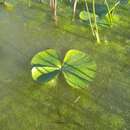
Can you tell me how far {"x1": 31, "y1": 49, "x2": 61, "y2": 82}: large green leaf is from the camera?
4.84ft

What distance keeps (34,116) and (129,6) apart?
3.53 ft

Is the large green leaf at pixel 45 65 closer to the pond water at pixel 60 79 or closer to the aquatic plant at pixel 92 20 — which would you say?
the pond water at pixel 60 79

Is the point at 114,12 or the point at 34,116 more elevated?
the point at 114,12

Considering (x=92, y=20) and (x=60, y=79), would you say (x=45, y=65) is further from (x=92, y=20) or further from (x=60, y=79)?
(x=92, y=20)

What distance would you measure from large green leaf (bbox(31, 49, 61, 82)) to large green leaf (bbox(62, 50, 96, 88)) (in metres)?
0.04

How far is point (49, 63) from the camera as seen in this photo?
1.55m

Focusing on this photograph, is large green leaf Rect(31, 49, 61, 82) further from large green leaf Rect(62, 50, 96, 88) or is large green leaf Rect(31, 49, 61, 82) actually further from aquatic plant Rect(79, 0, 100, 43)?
aquatic plant Rect(79, 0, 100, 43)

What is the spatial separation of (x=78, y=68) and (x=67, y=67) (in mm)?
51

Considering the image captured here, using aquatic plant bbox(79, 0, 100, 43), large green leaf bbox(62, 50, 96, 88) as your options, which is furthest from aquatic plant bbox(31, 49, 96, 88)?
aquatic plant bbox(79, 0, 100, 43)

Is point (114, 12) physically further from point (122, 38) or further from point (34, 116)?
point (34, 116)

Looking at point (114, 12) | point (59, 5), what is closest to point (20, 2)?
point (59, 5)

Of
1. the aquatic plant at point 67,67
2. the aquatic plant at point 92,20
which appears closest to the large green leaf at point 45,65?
the aquatic plant at point 67,67

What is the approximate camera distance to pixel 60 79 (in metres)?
1.50

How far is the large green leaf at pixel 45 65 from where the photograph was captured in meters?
1.48
